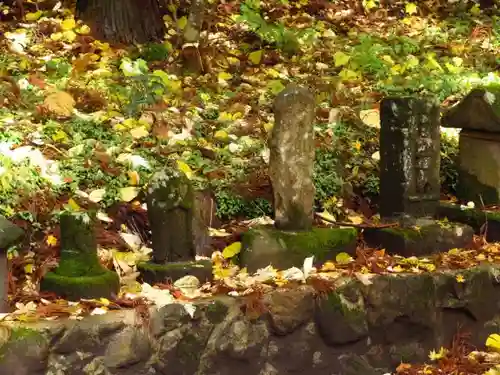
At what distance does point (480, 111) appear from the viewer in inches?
231

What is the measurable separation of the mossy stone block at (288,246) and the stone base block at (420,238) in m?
0.36

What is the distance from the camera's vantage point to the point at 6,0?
28.1ft

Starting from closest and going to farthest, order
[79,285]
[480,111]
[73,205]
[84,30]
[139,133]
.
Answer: [79,285], [73,205], [139,133], [480,111], [84,30]

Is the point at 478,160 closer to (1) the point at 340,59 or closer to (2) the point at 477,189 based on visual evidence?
(2) the point at 477,189

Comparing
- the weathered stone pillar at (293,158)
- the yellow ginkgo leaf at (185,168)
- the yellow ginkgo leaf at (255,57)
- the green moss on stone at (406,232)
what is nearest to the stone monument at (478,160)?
the green moss on stone at (406,232)

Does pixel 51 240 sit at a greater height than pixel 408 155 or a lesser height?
lesser

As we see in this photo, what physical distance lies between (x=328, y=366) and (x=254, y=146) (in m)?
1.77

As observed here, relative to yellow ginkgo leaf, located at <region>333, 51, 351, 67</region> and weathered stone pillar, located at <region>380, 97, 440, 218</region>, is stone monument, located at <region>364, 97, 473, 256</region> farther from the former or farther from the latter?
yellow ginkgo leaf, located at <region>333, 51, 351, 67</region>

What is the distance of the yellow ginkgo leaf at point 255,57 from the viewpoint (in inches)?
311

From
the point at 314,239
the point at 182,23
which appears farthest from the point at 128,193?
the point at 182,23

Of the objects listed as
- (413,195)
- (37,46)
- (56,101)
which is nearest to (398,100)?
(413,195)

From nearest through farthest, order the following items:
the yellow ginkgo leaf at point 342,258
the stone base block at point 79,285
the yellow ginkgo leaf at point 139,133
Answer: the stone base block at point 79,285
the yellow ginkgo leaf at point 342,258
the yellow ginkgo leaf at point 139,133

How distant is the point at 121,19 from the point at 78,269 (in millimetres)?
4191

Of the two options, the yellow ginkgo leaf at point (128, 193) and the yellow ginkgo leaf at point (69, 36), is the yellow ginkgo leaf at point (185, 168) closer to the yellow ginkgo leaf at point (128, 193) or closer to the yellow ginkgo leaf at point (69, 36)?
the yellow ginkgo leaf at point (128, 193)
